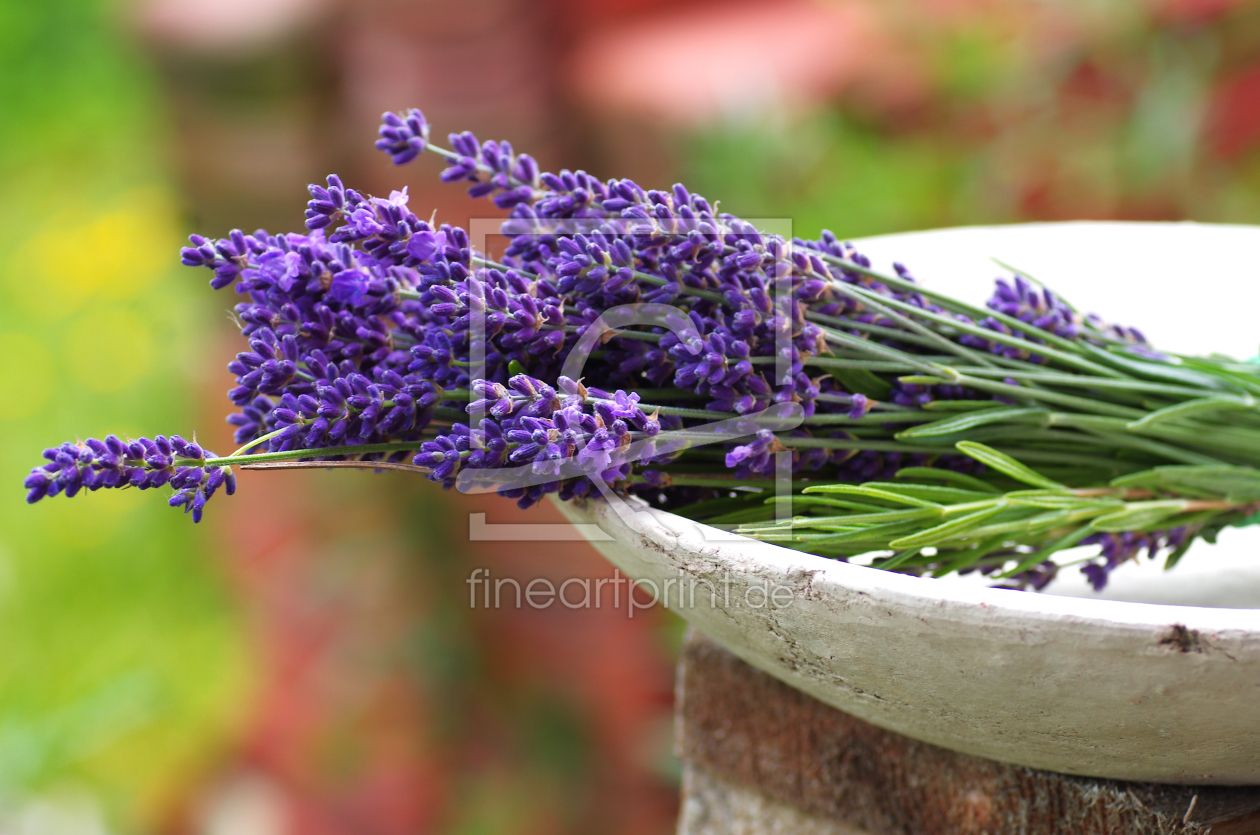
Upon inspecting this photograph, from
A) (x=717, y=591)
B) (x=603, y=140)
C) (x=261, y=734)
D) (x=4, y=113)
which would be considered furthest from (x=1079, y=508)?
(x=4, y=113)

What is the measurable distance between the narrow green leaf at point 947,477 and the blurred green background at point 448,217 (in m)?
1.15

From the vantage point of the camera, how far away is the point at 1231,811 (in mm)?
562

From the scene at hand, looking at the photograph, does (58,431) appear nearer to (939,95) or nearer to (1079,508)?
(939,95)

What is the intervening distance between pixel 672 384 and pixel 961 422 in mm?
160

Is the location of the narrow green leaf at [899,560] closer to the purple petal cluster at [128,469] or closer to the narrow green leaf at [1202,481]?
the narrow green leaf at [1202,481]

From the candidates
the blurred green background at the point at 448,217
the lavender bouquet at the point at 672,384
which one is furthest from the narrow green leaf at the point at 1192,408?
the blurred green background at the point at 448,217

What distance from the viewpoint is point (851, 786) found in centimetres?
67

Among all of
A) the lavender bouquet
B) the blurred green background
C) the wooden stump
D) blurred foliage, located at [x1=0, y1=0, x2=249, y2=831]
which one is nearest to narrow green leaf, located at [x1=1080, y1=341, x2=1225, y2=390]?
the lavender bouquet

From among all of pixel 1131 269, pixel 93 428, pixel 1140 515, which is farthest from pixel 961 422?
pixel 93 428

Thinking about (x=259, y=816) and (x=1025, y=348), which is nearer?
(x=1025, y=348)

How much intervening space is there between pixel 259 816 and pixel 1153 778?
7.54ft

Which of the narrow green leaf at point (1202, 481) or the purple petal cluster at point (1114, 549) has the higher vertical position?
the narrow green leaf at point (1202, 481)

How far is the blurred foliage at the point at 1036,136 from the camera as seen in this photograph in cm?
188

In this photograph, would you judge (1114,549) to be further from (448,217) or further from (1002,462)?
(448,217)
